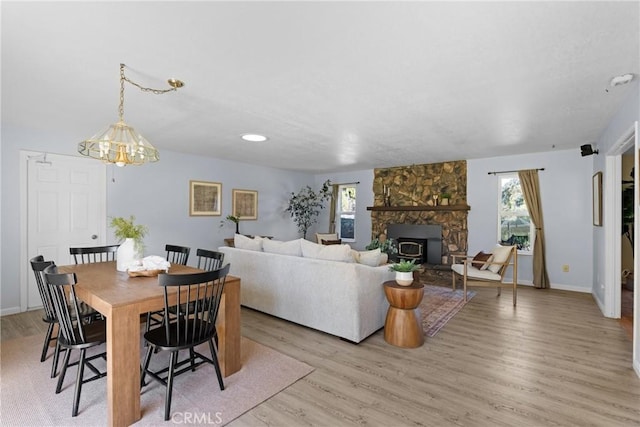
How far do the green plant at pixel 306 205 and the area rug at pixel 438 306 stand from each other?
3.56m

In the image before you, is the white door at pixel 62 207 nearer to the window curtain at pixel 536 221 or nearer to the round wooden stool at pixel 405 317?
the round wooden stool at pixel 405 317

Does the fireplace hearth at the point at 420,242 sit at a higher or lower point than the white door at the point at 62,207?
lower

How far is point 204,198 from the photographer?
5902 mm

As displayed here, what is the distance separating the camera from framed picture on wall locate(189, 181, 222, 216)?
570 centimetres

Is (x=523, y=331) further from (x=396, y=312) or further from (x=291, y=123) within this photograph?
(x=291, y=123)

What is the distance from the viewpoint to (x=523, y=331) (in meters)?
3.37

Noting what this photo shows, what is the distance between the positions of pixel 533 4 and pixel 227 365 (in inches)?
119

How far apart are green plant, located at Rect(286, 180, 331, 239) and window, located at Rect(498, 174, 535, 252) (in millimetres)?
3969

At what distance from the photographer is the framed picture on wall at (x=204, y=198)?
5695 millimetres

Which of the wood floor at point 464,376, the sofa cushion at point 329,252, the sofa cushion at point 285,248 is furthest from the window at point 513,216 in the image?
the sofa cushion at point 285,248

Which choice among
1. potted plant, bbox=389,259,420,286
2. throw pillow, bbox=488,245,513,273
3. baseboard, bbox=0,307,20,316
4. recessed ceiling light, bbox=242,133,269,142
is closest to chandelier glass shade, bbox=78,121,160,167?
recessed ceiling light, bbox=242,133,269,142

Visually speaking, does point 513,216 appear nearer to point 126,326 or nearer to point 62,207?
point 126,326

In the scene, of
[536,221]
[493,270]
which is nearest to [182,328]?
[493,270]

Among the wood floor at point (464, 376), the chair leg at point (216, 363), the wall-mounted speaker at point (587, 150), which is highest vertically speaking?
the wall-mounted speaker at point (587, 150)
